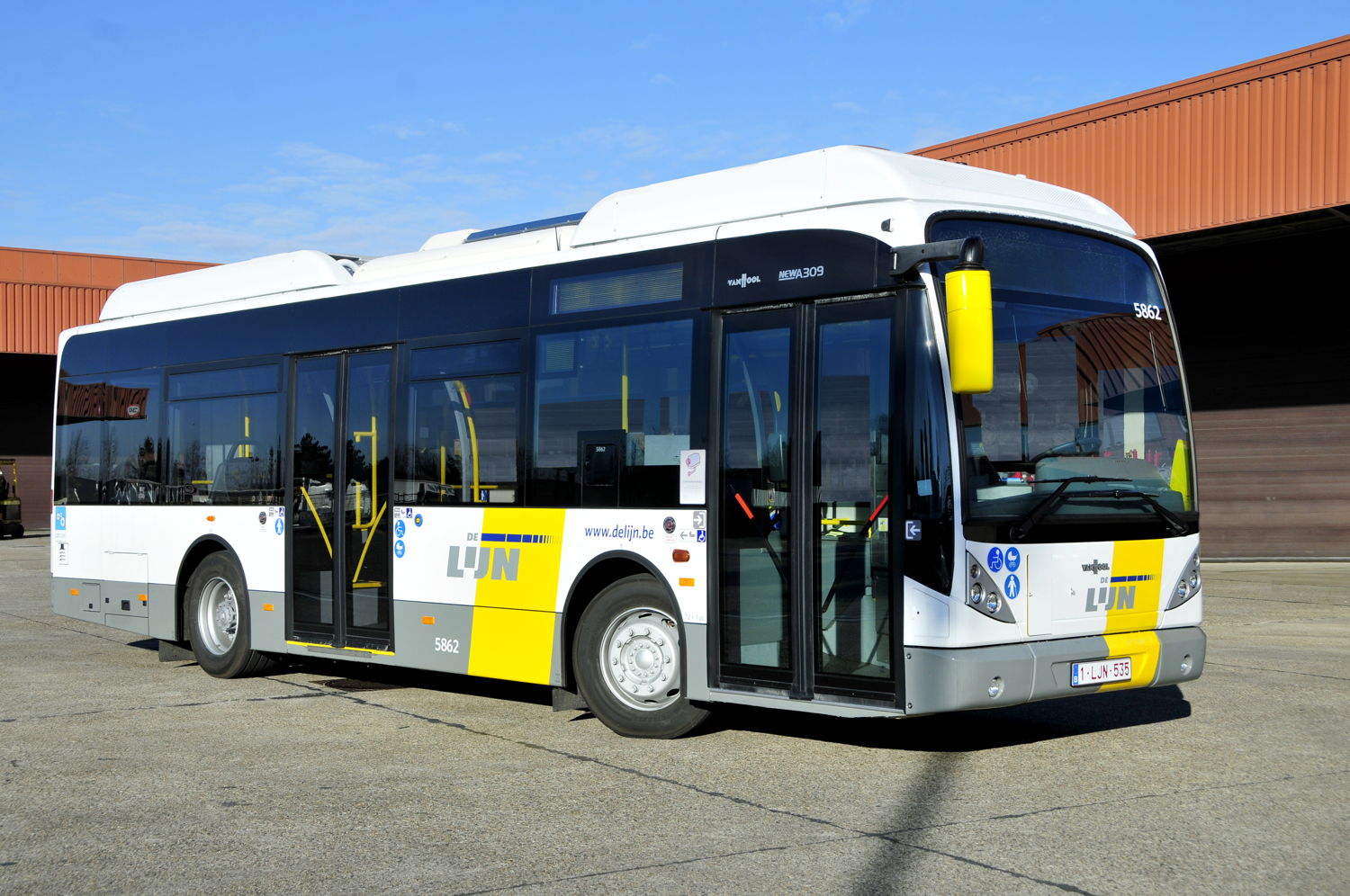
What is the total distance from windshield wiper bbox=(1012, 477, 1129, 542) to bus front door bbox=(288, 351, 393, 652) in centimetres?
493

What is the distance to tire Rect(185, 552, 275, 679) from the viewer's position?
12008mm

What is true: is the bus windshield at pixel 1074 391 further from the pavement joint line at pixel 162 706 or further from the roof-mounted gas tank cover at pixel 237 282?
the pavement joint line at pixel 162 706

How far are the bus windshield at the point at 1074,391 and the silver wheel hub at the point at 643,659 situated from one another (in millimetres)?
2215

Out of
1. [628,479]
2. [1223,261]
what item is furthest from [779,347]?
[1223,261]

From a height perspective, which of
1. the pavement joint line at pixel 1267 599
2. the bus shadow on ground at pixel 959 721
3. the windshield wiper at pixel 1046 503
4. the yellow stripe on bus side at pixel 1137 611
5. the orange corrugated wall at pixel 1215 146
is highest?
the orange corrugated wall at pixel 1215 146

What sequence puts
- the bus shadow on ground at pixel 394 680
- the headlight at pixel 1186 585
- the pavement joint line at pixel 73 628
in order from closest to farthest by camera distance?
1. the headlight at pixel 1186 585
2. the bus shadow on ground at pixel 394 680
3. the pavement joint line at pixel 73 628

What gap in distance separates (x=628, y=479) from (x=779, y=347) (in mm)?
1340

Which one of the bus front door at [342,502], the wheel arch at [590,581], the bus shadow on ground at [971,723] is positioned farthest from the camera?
the bus front door at [342,502]

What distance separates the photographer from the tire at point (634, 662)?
28.5 ft

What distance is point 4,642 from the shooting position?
48.4 ft

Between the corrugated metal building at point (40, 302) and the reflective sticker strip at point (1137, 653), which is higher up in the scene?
the corrugated metal building at point (40, 302)

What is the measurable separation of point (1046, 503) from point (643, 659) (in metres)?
2.65

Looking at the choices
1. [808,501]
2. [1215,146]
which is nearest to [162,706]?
[808,501]

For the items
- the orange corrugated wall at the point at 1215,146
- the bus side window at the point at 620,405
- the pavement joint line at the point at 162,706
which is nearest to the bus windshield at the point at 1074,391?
the bus side window at the point at 620,405
